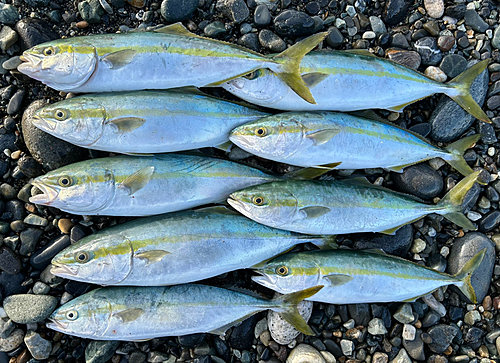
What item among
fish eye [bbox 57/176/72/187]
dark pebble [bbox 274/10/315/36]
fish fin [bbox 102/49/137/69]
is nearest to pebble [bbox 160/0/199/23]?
fish fin [bbox 102/49/137/69]

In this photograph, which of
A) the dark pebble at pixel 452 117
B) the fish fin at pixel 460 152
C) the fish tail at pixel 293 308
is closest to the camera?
the fish tail at pixel 293 308

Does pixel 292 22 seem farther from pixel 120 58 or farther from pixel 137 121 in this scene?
pixel 137 121

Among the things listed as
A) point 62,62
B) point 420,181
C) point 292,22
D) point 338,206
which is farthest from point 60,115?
point 420,181

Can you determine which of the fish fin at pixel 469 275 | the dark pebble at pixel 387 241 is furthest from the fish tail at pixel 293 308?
the fish fin at pixel 469 275

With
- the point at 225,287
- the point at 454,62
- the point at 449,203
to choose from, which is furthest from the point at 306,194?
the point at 454,62

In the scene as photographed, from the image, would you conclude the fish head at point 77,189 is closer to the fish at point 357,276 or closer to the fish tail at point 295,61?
the fish at point 357,276

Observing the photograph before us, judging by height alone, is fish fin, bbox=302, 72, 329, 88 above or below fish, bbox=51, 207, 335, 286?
A: above

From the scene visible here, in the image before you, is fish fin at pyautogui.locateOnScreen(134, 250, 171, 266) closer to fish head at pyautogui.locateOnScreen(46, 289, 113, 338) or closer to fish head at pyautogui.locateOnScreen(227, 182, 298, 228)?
fish head at pyautogui.locateOnScreen(46, 289, 113, 338)
